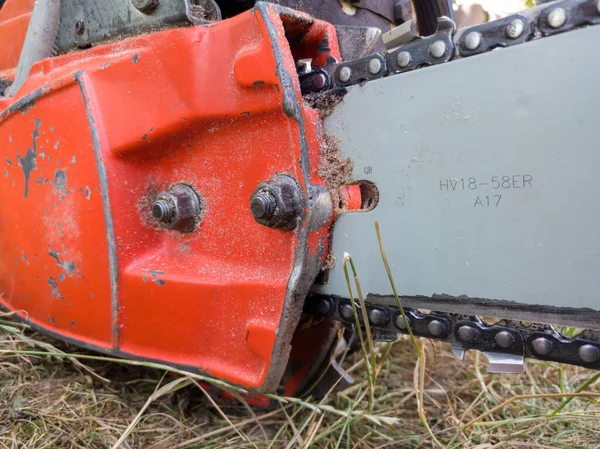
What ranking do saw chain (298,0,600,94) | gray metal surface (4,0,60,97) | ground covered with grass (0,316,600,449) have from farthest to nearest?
gray metal surface (4,0,60,97)
ground covered with grass (0,316,600,449)
saw chain (298,0,600,94)

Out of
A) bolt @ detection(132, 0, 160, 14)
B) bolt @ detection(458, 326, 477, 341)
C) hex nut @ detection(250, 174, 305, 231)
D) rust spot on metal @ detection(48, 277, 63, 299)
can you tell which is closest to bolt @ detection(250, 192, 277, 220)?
hex nut @ detection(250, 174, 305, 231)

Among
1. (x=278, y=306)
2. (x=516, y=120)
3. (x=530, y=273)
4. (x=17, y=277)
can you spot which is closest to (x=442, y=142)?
(x=516, y=120)

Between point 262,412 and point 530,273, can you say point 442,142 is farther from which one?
point 262,412

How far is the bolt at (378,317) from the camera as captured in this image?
87 cm

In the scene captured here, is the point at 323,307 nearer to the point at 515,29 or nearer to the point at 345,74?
the point at 345,74

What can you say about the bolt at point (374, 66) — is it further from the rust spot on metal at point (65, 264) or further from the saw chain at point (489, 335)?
the rust spot on metal at point (65, 264)

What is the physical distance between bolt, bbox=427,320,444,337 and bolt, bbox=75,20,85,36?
3.33ft

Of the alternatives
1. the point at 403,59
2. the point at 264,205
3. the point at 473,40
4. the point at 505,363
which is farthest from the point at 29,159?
the point at 505,363

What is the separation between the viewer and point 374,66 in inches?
32.8

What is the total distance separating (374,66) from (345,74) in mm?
63

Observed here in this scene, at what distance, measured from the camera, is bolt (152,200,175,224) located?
0.96 meters

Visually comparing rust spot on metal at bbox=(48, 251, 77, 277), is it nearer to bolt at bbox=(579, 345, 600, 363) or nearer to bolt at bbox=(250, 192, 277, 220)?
bolt at bbox=(250, 192, 277, 220)

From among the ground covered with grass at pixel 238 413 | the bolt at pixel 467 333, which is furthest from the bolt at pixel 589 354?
the ground covered with grass at pixel 238 413

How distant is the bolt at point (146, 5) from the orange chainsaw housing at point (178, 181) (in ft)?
0.22
